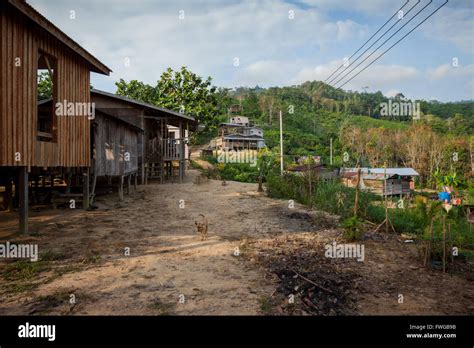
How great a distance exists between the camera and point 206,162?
3372cm

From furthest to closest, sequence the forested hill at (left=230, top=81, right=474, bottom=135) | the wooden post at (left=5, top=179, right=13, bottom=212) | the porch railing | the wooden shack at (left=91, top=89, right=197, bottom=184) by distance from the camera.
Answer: the forested hill at (left=230, top=81, right=474, bottom=135) < the porch railing < the wooden shack at (left=91, top=89, right=197, bottom=184) < the wooden post at (left=5, top=179, right=13, bottom=212)

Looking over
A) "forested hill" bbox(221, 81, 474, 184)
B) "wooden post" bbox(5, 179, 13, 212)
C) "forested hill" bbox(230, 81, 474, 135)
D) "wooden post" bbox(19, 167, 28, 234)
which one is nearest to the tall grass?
"forested hill" bbox(221, 81, 474, 184)

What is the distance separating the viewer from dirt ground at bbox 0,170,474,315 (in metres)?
4.57

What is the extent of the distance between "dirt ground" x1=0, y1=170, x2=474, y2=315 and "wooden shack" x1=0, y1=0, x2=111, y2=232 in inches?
83.8

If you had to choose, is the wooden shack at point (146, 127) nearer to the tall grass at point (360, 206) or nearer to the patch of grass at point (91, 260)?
the tall grass at point (360, 206)

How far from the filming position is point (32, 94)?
7922mm

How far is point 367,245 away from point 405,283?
248cm

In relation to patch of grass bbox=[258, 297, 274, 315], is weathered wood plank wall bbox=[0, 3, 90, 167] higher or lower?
higher

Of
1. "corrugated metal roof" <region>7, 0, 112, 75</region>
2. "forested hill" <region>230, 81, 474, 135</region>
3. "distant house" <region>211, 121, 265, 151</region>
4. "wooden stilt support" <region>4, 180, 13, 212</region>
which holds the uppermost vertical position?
"forested hill" <region>230, 81, 474, 135</region>

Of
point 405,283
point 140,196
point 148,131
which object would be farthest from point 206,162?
point 405,283

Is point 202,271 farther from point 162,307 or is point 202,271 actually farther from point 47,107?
point 47,107

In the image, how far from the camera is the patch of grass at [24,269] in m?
5.52

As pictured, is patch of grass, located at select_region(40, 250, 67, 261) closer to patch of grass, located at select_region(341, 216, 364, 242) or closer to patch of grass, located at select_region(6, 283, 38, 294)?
patch of grass, located at select_region(6, 283, 38, 294)

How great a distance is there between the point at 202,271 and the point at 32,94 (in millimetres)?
6780
